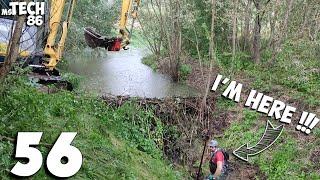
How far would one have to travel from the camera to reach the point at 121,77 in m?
17.4

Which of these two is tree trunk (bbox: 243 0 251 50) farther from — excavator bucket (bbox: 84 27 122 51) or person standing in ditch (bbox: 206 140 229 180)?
person standing in ditch (bbox: 206 140 229 180)

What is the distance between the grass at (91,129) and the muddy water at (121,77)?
341 centimetres

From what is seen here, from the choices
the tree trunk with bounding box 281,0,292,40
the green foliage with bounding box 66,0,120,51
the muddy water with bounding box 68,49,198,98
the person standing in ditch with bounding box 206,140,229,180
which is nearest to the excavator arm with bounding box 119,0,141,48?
the muddy water with bounding box 68,49,198,98

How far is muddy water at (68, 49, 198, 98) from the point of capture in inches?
586

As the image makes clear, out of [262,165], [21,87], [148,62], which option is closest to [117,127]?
[21,87]

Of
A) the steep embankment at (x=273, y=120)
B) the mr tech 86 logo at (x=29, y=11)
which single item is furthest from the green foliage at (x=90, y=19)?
the mr tech 86 logo at (x=29, y=11)

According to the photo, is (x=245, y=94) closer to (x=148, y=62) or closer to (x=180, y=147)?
(x=180, y=147)

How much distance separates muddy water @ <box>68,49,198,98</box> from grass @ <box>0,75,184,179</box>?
341cm

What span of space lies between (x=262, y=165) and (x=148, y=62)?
465 inches

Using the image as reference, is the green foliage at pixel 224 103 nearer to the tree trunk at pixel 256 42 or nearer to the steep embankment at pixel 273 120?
the steep embankment at pixel 273 120

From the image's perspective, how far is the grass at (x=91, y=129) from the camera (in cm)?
644

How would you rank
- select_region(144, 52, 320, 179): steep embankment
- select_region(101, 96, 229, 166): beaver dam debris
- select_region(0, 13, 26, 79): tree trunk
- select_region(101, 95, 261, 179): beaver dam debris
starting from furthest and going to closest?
select_region(101, 96, 229, 166): beaver dam debris → select_region(101, 95, 261, 179): beaver dam debris → select_region(144, 52, 320, 179): steep embankment → select_region(0, 13, 26, 79): tree trunk

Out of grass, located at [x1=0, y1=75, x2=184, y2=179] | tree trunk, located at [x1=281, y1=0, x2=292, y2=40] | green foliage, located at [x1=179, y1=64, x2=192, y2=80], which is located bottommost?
green foliage, located at [x1=179, y1=64, x2=192, y2=80]

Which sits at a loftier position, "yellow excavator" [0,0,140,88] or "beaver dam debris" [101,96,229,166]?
"yellow excavator" [0,0,140,88]
